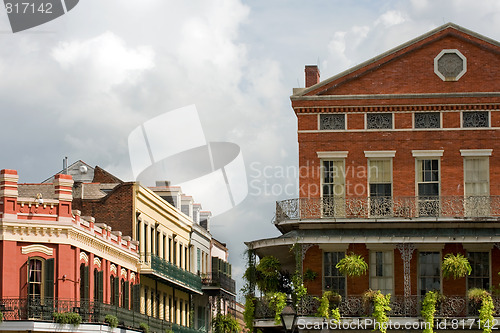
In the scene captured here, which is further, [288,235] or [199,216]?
[199,216]

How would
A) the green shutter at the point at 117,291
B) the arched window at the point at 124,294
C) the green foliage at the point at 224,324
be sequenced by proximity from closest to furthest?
1. the green shutter at the point at 117,291
2. the arched window at the point at 124,294
3. the green foliage at the point at 224,324

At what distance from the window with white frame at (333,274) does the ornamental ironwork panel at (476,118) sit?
6712 millimetres

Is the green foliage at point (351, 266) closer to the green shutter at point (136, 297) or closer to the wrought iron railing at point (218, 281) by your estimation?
the green shutter at point (136, 297)

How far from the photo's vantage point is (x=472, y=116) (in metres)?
39.7

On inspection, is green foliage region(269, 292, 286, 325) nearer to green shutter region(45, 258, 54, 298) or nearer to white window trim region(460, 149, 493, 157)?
green shutter region(45, 258, 54, 298)

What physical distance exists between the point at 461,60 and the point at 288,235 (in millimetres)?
9247

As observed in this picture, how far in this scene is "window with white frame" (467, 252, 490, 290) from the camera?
38.7 meters

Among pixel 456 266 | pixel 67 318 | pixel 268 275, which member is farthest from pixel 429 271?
pixel 67 318

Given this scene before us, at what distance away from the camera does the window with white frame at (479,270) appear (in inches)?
1522

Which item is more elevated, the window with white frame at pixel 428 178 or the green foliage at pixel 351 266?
the window with white frame at pixel 428 178

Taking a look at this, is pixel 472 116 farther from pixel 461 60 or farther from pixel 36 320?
pixel 36 320

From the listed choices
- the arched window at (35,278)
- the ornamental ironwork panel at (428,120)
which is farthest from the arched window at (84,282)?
the ornamental ironwork panel at (428,120)

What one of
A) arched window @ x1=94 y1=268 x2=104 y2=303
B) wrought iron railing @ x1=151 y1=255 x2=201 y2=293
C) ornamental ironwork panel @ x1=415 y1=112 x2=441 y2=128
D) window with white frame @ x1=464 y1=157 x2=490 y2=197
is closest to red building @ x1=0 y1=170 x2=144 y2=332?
arched window @ x1=94 y1=268 x2=104 y2=303

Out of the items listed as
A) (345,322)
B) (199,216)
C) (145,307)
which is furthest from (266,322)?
(199,216)
